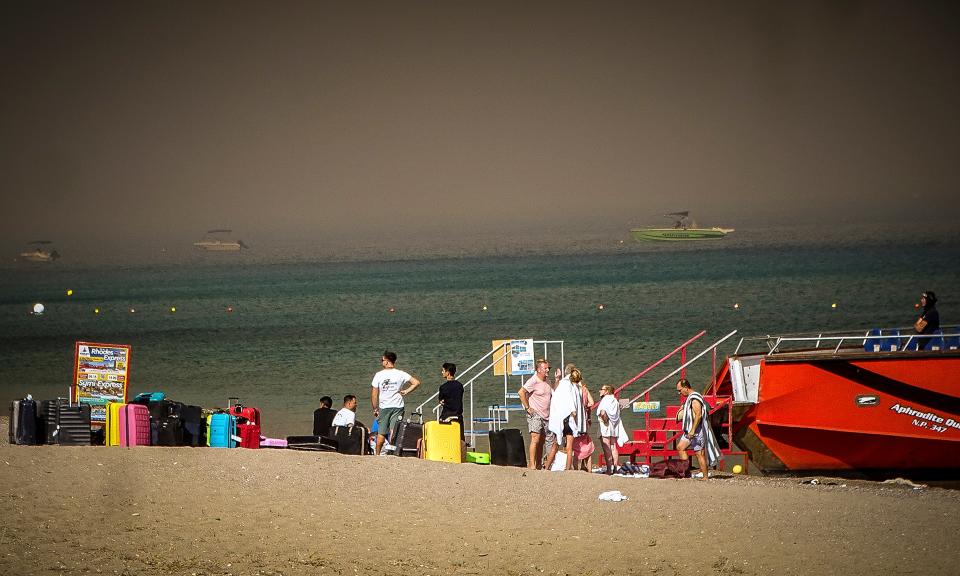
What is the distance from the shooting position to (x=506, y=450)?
14.6m

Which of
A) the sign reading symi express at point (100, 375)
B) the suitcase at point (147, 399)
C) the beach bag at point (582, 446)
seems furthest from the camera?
the sign reading symi express at point (100, 375)

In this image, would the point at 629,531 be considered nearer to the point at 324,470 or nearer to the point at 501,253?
the point at 324,470

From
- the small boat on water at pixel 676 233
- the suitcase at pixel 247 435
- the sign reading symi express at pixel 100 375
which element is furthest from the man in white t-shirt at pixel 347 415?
the small boat on water at pixel 676 233

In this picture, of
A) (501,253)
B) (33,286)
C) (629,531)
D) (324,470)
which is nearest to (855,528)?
(629,531)

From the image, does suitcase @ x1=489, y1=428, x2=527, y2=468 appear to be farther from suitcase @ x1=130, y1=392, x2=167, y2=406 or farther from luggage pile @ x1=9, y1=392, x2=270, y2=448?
suitcase @ x1=130, y1=392, x2=167, y2=406

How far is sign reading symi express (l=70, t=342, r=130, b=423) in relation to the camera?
1498 centimetres

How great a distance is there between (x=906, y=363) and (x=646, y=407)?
329 centimetres

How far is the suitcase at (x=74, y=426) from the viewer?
13891 millimetres

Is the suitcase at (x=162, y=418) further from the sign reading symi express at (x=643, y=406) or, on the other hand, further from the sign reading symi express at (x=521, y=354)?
the sign reading symi express at (x=643, y=406)

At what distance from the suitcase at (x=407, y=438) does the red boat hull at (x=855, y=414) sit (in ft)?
13.8

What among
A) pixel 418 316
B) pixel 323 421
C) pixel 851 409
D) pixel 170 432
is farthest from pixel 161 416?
pixel 418 316

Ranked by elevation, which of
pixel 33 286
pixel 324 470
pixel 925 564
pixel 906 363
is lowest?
pixel 925 564

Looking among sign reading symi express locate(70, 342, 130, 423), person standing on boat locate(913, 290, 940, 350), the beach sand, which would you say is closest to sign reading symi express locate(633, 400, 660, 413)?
the beach sand

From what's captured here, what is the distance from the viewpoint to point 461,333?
50.2m
